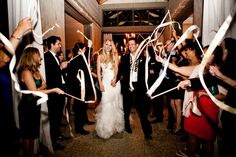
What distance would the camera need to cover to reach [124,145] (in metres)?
3.90

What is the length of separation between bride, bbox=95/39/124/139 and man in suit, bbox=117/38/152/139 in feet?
0.40

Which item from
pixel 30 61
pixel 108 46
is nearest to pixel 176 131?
pixel 108 46

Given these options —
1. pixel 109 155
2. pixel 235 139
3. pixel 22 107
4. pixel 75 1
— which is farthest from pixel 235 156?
pixel 75 1

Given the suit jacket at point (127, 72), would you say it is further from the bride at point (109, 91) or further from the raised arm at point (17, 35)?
the raised arm at point (17, 35)

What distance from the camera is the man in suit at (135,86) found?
4.22 metres

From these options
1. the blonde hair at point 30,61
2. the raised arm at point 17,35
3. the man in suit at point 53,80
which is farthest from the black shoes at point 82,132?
the raised arm at point 17,35

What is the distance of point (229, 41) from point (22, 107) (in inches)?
99.4

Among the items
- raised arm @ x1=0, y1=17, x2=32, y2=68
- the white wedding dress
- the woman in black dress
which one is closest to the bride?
the white wedding dress

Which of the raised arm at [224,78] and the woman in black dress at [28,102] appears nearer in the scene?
the raised arm at [224,78]

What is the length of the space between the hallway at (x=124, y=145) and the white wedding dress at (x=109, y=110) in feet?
0.50

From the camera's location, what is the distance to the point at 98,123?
4359 mm

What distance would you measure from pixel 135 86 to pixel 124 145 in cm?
115

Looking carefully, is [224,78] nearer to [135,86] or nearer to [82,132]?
[135,86]

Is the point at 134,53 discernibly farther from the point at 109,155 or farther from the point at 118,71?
the point at 109,155
